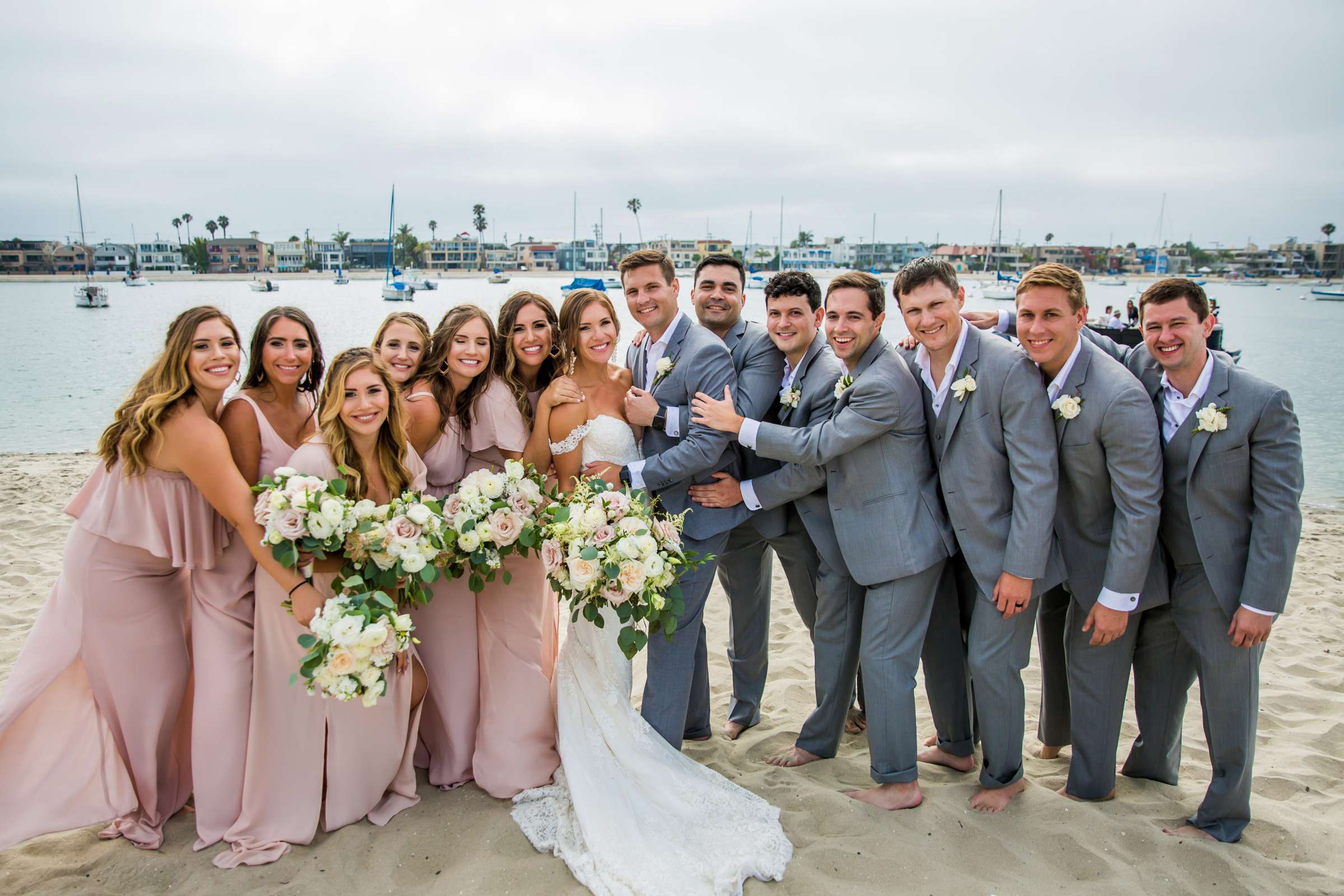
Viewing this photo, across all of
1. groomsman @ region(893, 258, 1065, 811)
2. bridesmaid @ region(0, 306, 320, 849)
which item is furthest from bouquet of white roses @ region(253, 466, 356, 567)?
groomsman @ region(893, 258, 1065, 811)

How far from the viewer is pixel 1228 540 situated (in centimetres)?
402

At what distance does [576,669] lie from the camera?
4.57 m

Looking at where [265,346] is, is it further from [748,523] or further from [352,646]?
[748,523]

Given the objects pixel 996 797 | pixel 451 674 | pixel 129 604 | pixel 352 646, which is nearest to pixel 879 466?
pixel 996 797

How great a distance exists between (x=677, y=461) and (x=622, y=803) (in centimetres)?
182

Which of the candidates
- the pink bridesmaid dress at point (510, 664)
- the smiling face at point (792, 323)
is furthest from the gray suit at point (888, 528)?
the pink bridesmaid dress at point (510, 664)

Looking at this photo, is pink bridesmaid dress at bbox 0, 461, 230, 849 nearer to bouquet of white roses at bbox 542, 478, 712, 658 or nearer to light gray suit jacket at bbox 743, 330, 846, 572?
bouquet of white roses at bbox 542, 478, 712, 658

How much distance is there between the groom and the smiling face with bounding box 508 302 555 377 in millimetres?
541

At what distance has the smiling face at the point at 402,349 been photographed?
4992mm

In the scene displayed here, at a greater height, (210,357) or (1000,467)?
(210,357)

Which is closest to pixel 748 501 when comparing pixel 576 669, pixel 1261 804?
pixel 576 669

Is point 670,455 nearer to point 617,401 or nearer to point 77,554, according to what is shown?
point 617,401

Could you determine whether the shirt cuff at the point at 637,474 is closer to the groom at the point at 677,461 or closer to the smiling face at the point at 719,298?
the groom at the point at 677,461

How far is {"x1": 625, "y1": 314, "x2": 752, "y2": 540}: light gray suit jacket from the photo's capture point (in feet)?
15.6
